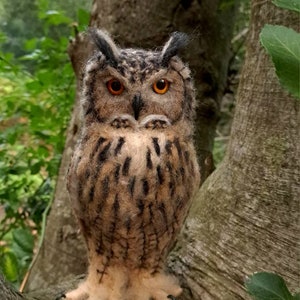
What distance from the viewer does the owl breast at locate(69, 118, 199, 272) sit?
0.62 m

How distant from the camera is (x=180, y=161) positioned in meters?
0.64

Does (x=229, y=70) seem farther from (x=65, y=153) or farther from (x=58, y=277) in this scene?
(x=58, y=277)

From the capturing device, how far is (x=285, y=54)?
333mm

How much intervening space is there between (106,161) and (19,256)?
66 cm

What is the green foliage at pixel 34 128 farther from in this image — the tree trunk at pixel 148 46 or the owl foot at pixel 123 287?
the owl foot at pixel 123 287

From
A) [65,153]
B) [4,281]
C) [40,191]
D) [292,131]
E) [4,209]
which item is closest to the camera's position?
[4,281]

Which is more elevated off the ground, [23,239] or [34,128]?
[34,128]

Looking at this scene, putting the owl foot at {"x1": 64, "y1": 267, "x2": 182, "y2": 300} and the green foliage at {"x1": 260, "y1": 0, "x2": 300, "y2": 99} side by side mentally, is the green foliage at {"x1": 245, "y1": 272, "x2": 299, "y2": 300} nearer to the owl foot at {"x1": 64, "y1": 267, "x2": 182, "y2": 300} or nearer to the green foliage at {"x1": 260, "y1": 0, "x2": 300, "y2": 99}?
the green foliage at {"x1": 260, "y1": 0, "x2": 300, "y2": 99}

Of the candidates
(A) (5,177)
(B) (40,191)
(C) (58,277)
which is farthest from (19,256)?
(B) (40,191)

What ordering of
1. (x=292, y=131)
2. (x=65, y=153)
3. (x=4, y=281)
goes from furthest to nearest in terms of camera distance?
1. (x=65, y=153)
2. (x=292, y=131)
3. (x=4, y=281)

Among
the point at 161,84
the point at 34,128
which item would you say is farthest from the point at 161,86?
the point at 34,128

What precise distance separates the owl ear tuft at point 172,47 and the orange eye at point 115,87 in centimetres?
6

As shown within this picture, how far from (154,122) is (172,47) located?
0.35 ft

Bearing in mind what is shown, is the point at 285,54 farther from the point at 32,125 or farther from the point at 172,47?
the point at 32,125
